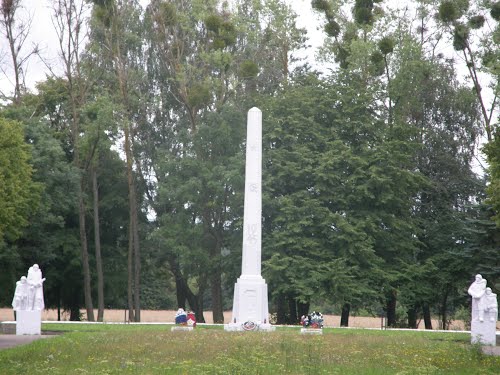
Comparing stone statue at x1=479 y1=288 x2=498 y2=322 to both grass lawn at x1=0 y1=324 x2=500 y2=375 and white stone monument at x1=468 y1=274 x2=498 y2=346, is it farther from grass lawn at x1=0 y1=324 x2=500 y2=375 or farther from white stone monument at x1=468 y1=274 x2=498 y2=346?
grass lawn at x1=0 y1=324 x2=500 y2=375

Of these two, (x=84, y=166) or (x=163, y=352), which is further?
(x=84, y=166)

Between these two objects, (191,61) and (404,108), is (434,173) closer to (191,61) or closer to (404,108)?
(404,108)

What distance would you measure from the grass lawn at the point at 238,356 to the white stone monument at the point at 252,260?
5805mm

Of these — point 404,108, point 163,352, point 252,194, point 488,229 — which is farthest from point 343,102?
point 163,352

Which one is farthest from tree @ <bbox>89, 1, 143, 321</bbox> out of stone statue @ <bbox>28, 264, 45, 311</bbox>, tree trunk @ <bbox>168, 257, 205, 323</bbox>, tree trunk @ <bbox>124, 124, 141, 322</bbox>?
stone statue @ <bbox>28, 264, 45, 311</bbox>

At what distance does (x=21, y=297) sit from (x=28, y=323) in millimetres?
1138

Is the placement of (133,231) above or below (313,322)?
above

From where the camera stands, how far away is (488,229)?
4297cm

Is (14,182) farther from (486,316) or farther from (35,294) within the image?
(486,316)

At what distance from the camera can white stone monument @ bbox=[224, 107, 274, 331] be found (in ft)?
120

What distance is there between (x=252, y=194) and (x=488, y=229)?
12373mm

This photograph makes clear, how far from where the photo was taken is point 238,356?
22656 millimetres

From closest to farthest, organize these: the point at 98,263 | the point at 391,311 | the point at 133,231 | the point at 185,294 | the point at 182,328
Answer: the point at 182,328 → the point at 98,263 → the point at 391,311 → the point at 133,231 → the point at 185,294

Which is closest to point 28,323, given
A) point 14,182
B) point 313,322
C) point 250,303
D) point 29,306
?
point 29,306
